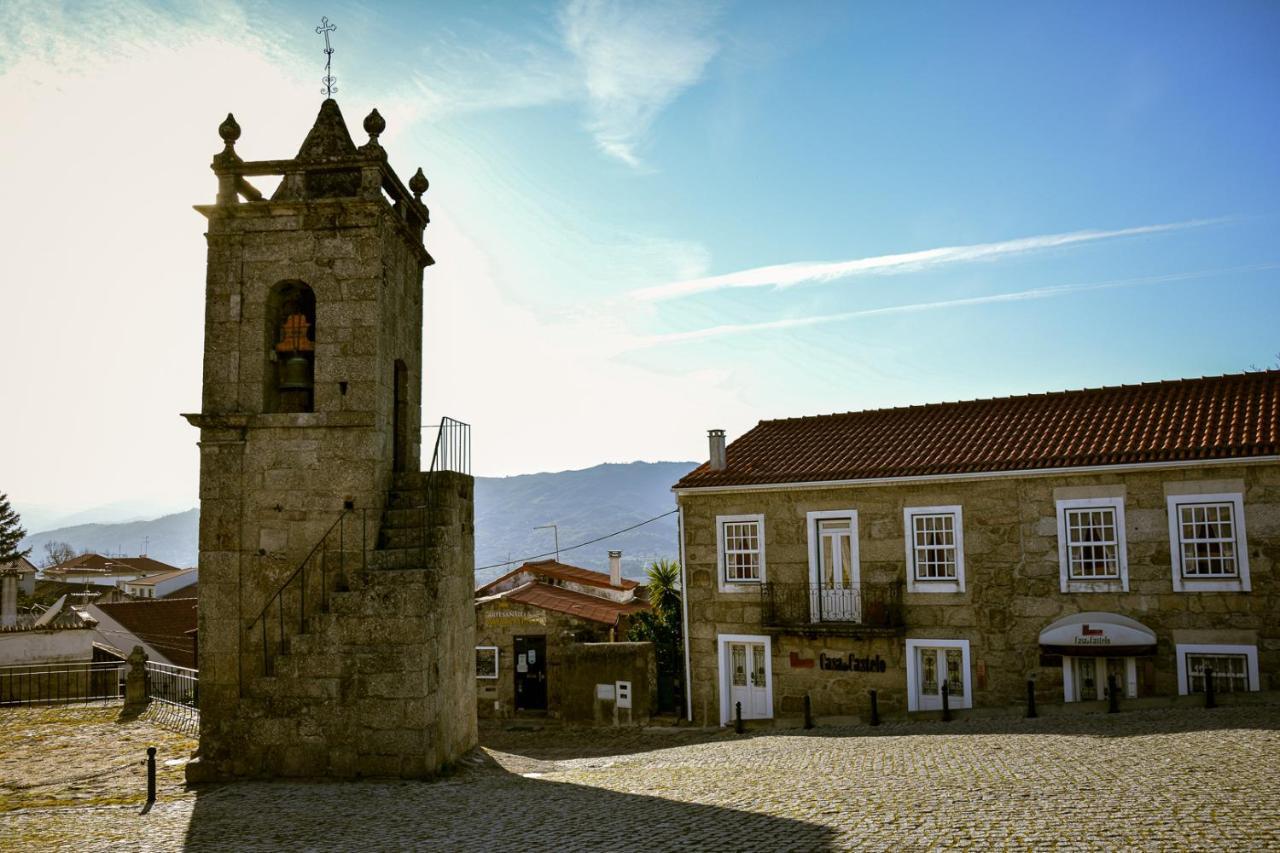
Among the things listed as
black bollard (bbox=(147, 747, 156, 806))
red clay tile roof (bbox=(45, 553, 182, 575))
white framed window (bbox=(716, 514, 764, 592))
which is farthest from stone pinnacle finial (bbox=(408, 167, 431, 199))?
red clay tile roof (bbox=(45, 553, 182, 575))

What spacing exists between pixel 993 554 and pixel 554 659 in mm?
11939

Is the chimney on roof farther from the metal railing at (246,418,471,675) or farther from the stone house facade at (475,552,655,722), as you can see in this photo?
the metal railing at (246,418,471,675)

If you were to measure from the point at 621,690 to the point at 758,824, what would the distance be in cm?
1437

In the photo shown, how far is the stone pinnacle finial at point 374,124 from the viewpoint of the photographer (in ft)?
39.6

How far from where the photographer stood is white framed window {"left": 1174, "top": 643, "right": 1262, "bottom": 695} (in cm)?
1619

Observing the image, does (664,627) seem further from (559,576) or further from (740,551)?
(559,576)

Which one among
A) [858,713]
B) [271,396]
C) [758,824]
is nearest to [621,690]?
[858,713]

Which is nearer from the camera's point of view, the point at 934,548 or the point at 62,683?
the point at 934,548

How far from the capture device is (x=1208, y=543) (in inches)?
661

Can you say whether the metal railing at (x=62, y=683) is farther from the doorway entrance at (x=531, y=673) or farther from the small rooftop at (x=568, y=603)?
the doorway entrance at (x=531, y=673)

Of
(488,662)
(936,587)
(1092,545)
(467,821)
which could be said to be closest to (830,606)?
(936,587)

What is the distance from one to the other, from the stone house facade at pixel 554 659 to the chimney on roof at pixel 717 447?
4.73 m

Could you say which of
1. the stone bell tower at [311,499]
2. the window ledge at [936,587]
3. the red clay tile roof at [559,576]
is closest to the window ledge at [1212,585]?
the window ledge at [936,587]

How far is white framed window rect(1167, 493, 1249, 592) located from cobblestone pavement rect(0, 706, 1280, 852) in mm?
3779
